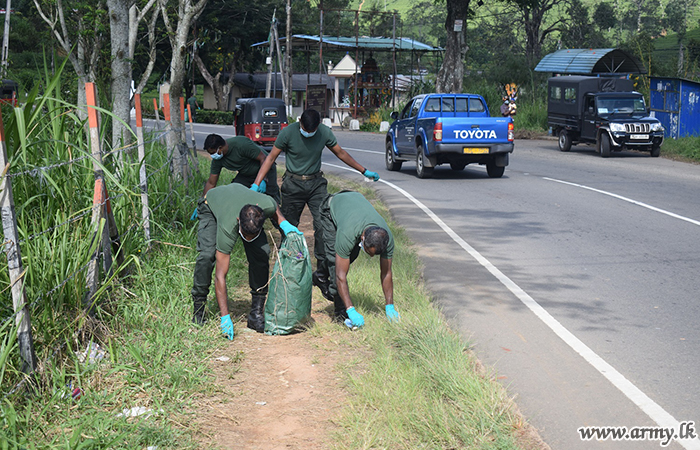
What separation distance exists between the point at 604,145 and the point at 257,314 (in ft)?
59.4

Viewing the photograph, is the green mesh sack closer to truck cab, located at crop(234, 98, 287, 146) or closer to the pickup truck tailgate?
the pickup truck tailgate

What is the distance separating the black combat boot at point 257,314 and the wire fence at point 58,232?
118cm

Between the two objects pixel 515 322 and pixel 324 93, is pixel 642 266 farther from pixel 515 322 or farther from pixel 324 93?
pixel 324 93

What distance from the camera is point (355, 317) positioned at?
6199 millimetres

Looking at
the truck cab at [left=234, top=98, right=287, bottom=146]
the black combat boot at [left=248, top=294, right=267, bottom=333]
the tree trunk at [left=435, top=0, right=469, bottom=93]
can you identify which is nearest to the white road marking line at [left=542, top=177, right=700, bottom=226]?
the black combat boot at [left=248, top=294, right=267, bottom=333]

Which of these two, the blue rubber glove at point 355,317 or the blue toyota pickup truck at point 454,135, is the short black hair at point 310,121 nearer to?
the blue rubber glove at point 355,317

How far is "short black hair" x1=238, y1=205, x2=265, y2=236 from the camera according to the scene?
5.71 metres

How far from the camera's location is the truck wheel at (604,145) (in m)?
22.2

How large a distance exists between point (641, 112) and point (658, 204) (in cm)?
1049

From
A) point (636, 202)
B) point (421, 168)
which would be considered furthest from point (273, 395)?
point (421, 168)

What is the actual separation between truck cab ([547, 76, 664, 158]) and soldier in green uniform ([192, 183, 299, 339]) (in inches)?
704

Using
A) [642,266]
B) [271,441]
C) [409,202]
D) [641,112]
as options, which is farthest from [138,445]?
[641,112]

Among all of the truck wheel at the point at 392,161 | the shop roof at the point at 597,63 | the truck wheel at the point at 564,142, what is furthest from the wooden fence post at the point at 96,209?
the shop roof at the point at 597,63

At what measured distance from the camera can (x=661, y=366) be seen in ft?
17.8
